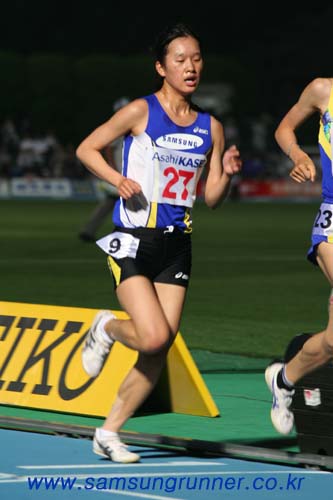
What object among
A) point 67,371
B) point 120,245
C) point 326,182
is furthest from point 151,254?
point 67,371

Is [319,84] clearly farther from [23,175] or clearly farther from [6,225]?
[23,175]

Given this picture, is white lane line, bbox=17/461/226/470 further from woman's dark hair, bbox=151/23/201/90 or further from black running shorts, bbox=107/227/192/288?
woman's dark hair, bbox=151/23/201/90

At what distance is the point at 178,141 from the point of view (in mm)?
7984

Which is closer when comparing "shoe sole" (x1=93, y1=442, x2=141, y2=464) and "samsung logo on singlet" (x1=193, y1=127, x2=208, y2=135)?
"shoe sole" (x1=93, y1=442, x2=141, y2=464)

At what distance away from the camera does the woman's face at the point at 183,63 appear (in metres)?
7.98

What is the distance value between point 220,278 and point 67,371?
10.3 metres

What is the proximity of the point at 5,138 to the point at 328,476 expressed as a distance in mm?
47436

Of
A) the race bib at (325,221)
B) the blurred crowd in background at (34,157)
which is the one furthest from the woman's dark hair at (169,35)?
the blurred crowd in background at (34,157)

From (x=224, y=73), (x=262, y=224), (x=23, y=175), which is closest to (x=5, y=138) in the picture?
(x=23, y=175)

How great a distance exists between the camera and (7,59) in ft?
201

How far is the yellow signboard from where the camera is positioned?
9.50 metres

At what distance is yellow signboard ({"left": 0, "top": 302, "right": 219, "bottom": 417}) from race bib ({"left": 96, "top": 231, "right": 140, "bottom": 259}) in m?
1.64

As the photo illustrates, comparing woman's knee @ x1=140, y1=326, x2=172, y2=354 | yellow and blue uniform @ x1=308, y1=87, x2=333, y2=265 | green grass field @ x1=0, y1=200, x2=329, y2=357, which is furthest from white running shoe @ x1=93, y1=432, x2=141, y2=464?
green grass field @ x1=0, y1=200, x2=329, y2=357

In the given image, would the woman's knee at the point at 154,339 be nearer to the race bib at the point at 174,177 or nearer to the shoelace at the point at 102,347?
the shoelace at the point at 102,347
